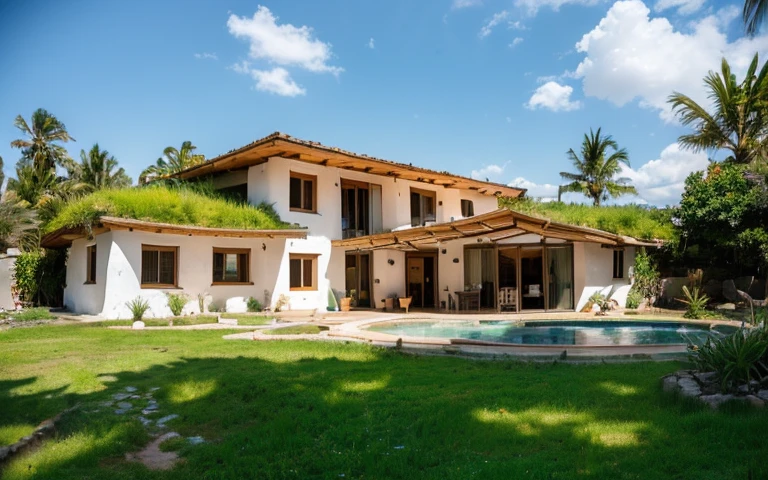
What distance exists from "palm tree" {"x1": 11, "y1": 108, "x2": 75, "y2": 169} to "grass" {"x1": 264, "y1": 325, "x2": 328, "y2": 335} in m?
33.8

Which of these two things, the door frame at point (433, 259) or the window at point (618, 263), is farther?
the door frame at point (433, 259)

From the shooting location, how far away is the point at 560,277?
19.0 metres

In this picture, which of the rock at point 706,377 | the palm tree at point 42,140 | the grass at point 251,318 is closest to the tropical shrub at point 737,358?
the rock at point 706,377

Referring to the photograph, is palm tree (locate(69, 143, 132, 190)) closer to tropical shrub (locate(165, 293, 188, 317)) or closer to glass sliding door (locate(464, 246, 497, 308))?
tropical shrub (locate(165, 293, 188, 317))

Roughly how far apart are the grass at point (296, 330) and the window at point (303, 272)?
637 cm

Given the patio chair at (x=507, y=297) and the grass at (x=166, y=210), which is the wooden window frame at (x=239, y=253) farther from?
the patio chair at (x=507, y=297)

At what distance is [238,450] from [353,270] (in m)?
17.0

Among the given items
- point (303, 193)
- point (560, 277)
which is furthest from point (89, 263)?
point (560, 277)

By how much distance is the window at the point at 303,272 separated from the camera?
1944cm

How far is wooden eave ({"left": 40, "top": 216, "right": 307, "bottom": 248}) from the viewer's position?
14906 mm

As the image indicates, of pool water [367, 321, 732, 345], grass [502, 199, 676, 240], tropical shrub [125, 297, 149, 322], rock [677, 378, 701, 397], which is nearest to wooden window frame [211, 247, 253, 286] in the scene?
tropical shrub [125, 297, 149, 322]

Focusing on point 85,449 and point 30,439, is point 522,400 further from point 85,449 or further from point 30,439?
point 30,439

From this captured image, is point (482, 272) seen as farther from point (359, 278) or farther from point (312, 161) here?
point (312, 161)

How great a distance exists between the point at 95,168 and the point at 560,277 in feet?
119
